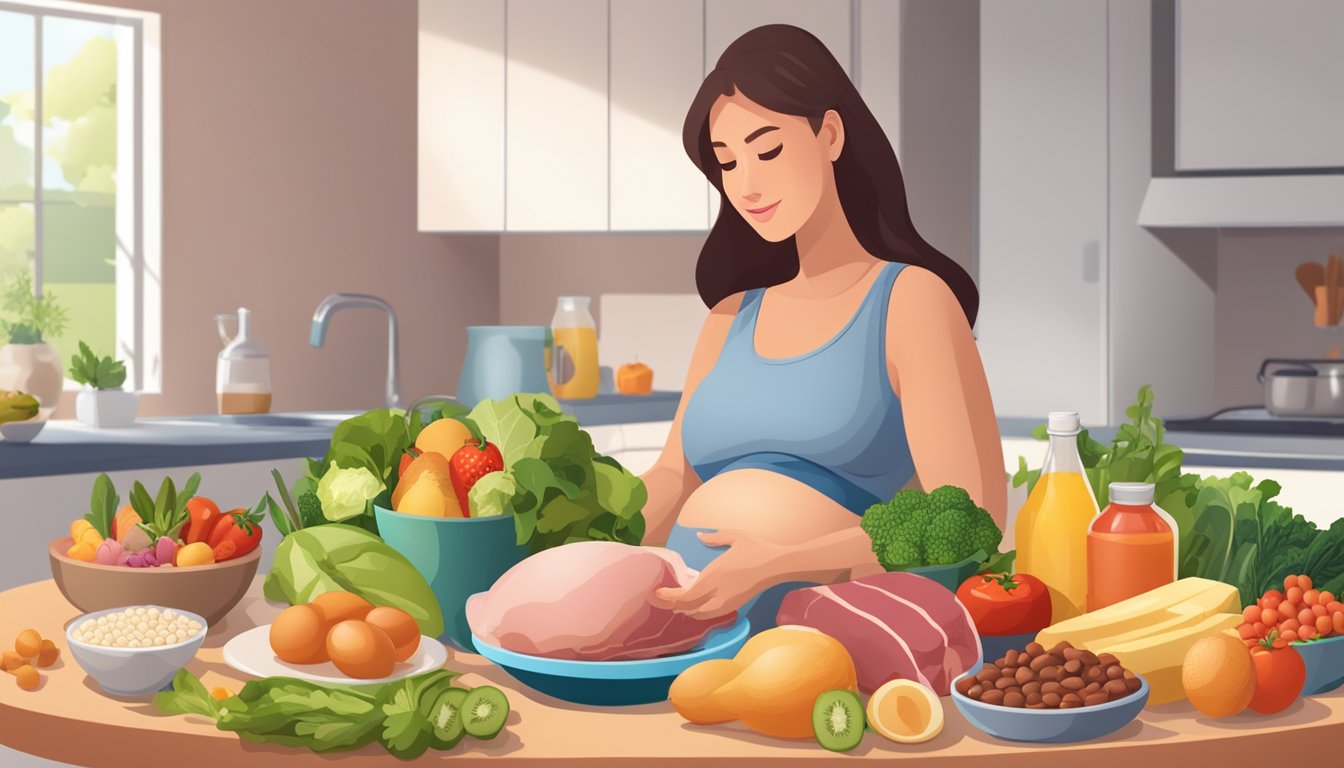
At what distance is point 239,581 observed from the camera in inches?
52.7

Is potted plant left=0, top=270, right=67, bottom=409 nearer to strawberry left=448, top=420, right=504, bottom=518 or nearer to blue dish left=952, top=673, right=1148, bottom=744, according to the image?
strawberry left=448, top=420, right=504, bottom=518

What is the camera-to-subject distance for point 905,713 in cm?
100

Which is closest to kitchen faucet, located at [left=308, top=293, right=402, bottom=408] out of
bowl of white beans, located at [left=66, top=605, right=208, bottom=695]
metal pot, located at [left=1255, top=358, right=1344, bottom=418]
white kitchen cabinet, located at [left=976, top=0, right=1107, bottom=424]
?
white kitchen cabinet, located at [left=976, top=0, right=1107, bottom=424]

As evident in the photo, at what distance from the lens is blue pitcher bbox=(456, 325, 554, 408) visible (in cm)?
350

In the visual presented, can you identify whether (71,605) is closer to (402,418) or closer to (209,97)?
(402,418)

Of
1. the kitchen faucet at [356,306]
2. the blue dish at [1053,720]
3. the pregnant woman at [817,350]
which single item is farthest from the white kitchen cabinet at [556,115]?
the blue dish at [1053,720]

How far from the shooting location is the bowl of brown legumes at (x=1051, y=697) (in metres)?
0.98

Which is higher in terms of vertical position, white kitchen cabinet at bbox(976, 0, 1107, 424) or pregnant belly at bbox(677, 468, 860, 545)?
white kitchen cabinet at bbox(976, 0, 1107, 424)

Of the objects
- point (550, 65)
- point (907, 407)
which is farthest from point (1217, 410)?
point (907, 407)

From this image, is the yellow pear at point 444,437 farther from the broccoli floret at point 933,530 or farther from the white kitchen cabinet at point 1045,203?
the white kitchen cabinet at point 1045,203

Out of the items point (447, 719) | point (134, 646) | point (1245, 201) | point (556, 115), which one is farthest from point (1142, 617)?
point (556, 115)

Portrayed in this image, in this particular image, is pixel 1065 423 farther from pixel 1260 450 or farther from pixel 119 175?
pixel 119 175

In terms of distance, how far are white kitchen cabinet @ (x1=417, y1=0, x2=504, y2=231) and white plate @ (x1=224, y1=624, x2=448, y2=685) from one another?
143 inches

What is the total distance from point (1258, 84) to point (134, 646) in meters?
3.18
